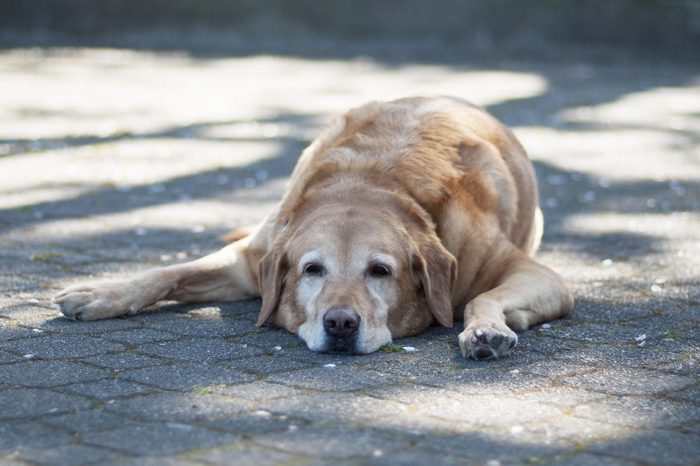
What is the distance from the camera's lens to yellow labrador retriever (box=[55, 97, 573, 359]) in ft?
15.7

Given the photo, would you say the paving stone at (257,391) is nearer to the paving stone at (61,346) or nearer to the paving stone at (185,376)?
the paving stone at (185,376)

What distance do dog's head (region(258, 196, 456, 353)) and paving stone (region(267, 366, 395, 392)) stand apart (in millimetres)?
297

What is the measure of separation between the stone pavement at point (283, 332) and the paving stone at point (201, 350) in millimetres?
16

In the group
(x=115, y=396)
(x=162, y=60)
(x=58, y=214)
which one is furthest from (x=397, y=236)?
(x=162, y=60)

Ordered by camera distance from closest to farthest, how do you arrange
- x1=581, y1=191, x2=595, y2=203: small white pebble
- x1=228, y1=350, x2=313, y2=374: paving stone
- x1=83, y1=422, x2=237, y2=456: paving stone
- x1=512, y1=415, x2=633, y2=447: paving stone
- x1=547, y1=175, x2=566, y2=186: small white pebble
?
x1=83, y1=422, x2=237, y2=456: paving stone, x1=512, y1=415, x2=633, y2=447: paving stone, x1=228, y1=350, x2=313, y2=374: paving stone, x1=581, y1=191, x2=595, y2=203: small white pebble, x1=547, y1=175, x2=566, y2=186: small white pebble

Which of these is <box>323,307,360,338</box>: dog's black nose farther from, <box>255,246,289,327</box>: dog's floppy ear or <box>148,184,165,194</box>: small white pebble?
<box>148,184,165,194</box>: small white pebble

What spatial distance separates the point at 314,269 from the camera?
192 inches

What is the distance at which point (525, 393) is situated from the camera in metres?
4.00

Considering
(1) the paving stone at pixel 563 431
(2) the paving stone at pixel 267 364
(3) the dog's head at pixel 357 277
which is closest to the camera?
(1) the paving stone at pixel 563 431

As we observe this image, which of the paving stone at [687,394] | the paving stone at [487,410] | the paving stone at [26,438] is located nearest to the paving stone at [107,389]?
the paving stone at [26,438]

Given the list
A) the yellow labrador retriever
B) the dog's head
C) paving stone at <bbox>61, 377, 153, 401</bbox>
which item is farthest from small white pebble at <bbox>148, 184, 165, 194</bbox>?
paving stone at <bbox>61, 377, 153, 401</bbox>

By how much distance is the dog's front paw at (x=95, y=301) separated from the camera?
5.09 m

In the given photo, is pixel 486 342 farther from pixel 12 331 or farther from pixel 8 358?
pixel 12 331

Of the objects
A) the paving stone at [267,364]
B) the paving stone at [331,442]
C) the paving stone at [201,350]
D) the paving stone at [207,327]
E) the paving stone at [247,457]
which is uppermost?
the paving stone at [247,457]
